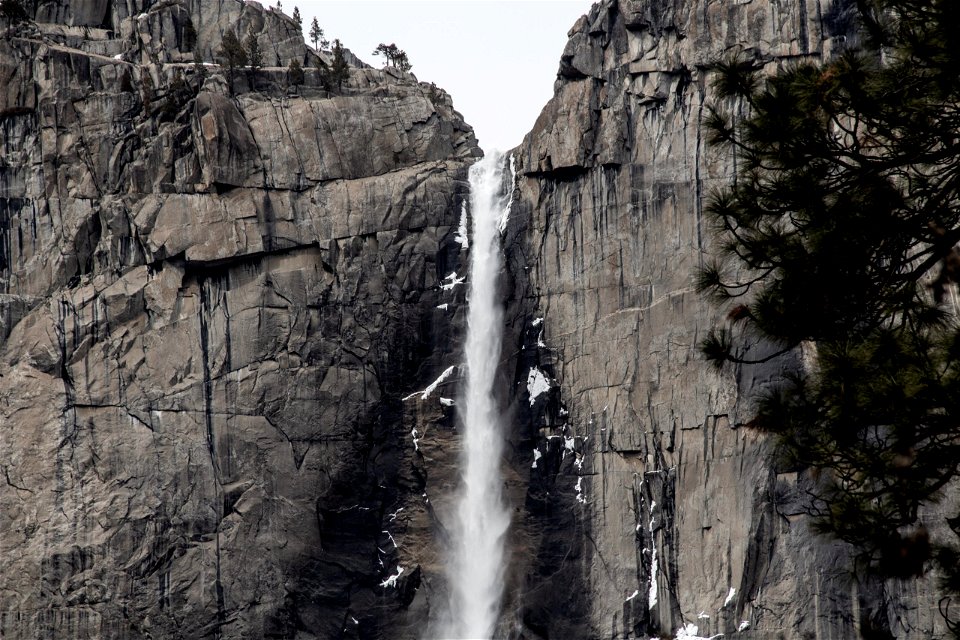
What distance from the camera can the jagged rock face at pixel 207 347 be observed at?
5888 cm

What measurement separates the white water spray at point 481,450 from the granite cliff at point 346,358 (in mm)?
664

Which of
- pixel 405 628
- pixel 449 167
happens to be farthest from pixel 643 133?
pixel 405 628

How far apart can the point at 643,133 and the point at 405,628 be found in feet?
72.6

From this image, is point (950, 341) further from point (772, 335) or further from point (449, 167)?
point (449, 167)

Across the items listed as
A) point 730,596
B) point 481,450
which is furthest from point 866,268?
point 481,450

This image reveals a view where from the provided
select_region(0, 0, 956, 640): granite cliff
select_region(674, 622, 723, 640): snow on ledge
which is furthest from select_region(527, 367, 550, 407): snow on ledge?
select_region(674, 622, 723, 640): snow on ledge

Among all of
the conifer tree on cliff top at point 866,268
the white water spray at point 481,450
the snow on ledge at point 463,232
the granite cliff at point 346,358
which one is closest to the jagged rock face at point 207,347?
the granite cliff at point 346,358

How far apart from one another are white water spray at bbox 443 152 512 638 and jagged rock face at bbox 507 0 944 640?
1087 mm

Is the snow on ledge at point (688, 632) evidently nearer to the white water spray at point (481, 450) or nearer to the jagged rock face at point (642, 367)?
the jagged rock face at point (642, 367)

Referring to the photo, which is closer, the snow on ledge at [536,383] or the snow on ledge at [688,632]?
the snow on ledge at [688,632]

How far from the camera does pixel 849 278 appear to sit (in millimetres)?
20141

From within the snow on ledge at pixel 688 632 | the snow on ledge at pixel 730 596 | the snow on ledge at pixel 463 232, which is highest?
the snow on ledge at pixel 463 232

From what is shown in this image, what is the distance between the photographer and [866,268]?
2017 centimetres

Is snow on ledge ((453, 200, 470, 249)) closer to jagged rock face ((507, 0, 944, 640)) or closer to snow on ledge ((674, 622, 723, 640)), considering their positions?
jagged rock face ((507, 0, 944, 640))
